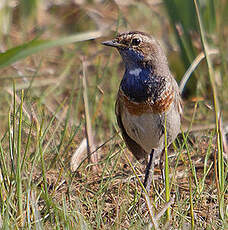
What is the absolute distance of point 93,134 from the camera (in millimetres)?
4762

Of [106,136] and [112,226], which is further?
[106,136]

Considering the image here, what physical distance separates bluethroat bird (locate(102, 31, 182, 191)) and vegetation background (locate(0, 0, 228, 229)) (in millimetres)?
164

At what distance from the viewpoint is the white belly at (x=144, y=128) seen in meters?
3.75

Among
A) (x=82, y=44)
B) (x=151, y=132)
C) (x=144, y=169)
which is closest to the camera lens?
(x=151, y=132)

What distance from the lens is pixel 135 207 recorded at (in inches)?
136

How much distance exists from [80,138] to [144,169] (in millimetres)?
580

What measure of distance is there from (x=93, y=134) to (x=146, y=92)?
1130mm

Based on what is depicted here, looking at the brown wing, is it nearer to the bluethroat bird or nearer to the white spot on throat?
the bluethroat bird

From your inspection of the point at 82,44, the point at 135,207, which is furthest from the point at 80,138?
the point at 82,44

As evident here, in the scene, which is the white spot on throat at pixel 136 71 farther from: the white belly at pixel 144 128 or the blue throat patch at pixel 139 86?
the white belly at pixel 144 128

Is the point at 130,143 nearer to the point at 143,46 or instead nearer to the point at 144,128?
the point at 144,128

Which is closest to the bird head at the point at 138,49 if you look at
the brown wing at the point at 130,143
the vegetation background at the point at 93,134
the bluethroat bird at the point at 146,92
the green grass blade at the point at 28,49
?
the bluethroat bird at the point at 146,92

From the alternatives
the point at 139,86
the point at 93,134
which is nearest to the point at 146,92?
the point at 139,86

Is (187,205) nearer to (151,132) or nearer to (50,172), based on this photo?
(151,132)
